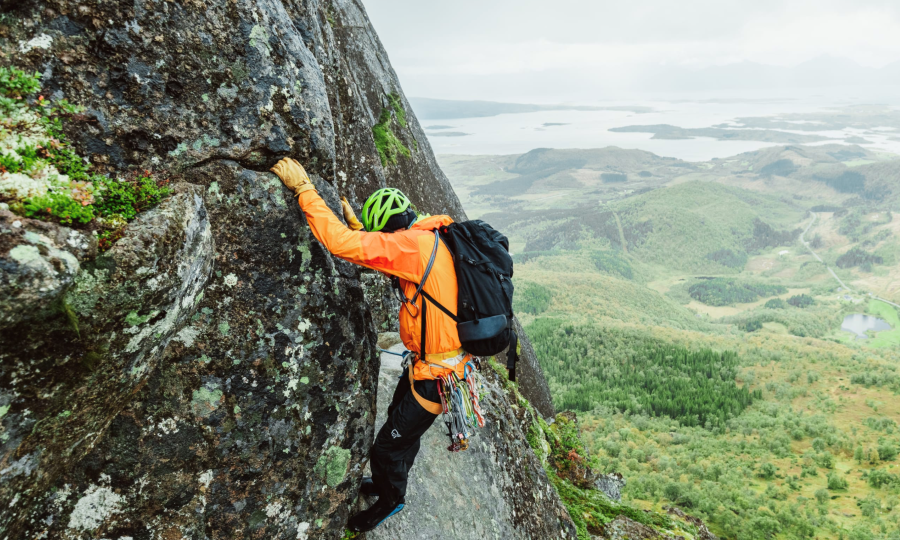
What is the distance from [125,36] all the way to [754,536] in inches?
1222

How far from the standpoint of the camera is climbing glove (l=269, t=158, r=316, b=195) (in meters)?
5.07

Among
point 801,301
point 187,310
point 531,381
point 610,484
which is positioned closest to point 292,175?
point 187,310

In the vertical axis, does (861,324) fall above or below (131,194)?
below

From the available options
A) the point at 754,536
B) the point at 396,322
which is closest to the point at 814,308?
the point at 754,536

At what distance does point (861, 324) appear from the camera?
536 feet

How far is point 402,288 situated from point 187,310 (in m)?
2.26

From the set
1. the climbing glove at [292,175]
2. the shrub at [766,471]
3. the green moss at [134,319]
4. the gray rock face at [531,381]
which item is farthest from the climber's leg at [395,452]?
the shrub at [766,471]

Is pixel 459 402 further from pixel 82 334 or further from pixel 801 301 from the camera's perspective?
pixel 801 301

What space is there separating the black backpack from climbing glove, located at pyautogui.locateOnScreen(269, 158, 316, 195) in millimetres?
1513

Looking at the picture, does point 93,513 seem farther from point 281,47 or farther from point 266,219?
point 281,47

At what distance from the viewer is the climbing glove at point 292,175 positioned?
16.6 feet

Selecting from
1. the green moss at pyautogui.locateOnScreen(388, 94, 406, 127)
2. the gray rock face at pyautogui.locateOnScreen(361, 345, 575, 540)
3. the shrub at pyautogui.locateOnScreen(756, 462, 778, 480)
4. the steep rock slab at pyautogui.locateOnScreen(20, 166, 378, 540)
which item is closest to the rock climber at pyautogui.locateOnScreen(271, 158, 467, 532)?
the steep rock slab at pyautogui.locateOnScreen(20, 166, 378, 540)

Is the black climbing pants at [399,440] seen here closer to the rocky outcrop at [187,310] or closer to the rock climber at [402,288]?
the rock climber at [402,288]

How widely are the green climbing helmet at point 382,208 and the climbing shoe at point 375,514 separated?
360cm
